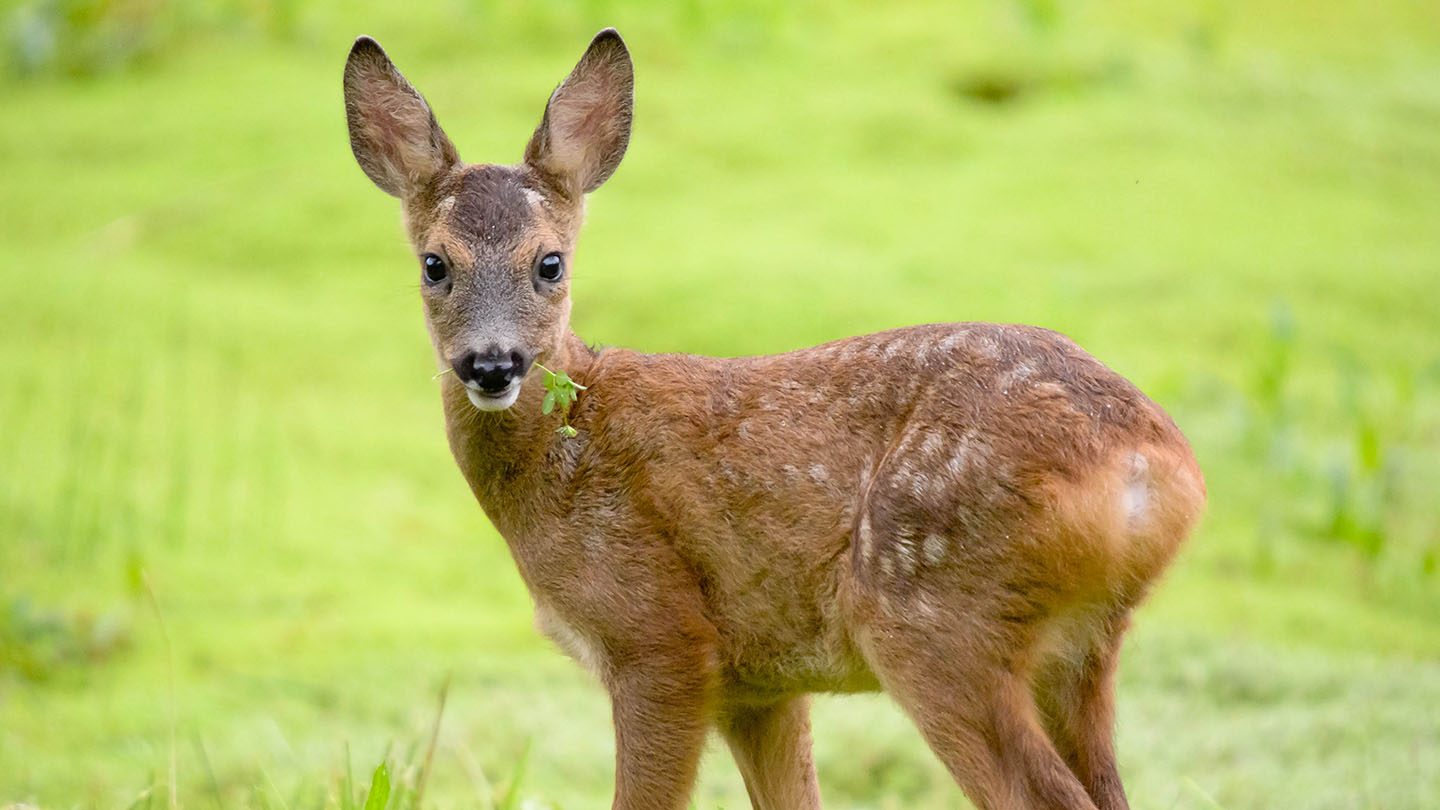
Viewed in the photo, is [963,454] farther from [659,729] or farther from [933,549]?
[659,729]

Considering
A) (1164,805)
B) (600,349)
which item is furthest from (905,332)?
(1164,805)

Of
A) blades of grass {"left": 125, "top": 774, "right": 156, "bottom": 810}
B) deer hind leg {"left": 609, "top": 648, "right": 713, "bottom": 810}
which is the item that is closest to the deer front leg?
deer hind leg {"left": 609, "top": 648, "right": 713, "bottom": 810}

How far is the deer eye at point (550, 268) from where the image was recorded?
11.1ft

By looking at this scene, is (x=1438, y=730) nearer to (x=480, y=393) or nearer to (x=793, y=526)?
(x=793, y=526)

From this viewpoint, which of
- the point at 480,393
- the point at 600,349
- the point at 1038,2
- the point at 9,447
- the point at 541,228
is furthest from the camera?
the point at 1038,2

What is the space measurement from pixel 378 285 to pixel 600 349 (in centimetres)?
342

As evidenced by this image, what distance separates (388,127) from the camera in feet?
11.9

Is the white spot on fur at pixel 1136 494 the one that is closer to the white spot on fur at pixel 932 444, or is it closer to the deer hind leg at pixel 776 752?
the white spot on fur at pixel 932 444

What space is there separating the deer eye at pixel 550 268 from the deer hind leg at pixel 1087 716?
1231mm

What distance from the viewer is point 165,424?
614 cm

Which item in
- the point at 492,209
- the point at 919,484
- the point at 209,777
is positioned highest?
the point at 492,209

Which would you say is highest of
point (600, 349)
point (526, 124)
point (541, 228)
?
point (541, 228)

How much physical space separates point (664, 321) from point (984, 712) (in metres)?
3.75

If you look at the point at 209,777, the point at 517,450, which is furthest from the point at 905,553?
the point at 209,777
